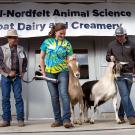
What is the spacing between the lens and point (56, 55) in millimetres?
7953

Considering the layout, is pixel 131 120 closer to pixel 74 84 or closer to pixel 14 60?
pixel 74 84

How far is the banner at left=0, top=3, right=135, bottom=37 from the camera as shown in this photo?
10242mm

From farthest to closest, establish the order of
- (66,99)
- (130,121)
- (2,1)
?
(2,1)
(130,121)
(66,99)

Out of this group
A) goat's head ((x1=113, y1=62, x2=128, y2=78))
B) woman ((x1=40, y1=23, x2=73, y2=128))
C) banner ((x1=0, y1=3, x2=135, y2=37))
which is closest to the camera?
woman ((x1=40, y1=23, x2=73, y2=128))

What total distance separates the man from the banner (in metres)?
1.77

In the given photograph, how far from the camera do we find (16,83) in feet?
27.7

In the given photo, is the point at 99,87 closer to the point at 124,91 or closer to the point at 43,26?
the point at 124,91

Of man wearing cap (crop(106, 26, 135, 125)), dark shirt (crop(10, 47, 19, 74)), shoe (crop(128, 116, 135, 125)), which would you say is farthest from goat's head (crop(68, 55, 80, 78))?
shoe (crop(128, 116, 135, 125))

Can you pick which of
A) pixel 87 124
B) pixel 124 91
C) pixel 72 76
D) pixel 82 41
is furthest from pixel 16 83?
pixel 82 41

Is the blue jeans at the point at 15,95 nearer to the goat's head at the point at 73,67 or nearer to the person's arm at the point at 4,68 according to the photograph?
the person's arm at the point at 4,68

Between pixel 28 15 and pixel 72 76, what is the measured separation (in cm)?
255

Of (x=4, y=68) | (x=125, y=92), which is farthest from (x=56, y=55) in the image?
(x=125, y=92)

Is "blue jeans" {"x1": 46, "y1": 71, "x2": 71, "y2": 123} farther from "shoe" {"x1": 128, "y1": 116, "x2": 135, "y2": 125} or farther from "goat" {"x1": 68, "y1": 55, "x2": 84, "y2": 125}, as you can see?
"shoe" {"x1": 128, "y1": 116, "x2": 135, "y2": 125}

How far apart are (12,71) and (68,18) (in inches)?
103
